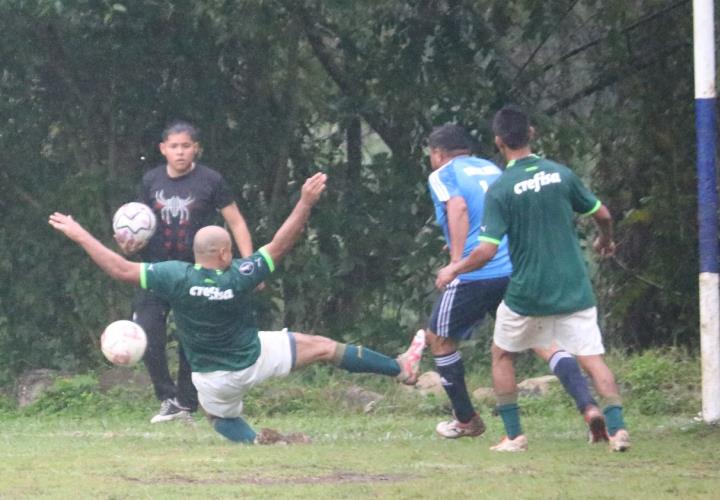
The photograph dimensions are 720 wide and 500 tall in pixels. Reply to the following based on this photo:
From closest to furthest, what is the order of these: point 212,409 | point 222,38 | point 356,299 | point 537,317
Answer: point 537,317
point 212,409
point 222,38
point 356,299

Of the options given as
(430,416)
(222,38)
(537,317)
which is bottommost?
(430,416)

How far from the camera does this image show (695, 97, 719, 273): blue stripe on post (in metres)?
9.19

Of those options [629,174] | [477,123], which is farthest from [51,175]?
[629,174]

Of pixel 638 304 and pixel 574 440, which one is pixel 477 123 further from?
pixel 574 440

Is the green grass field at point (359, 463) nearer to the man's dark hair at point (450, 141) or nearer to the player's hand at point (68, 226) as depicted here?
the player's hand at point (68, 226)

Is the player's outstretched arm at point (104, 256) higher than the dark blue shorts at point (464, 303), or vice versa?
the player's outstretched arm at point (104, 256)

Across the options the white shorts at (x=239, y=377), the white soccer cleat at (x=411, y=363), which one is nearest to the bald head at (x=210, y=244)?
the white shorts at (x=239, y=377)

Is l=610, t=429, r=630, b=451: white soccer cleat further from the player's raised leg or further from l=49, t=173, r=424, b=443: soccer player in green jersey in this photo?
l=49, t=173, r=424, b=443: soccer player in green jersey

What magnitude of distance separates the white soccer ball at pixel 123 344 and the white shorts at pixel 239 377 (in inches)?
19.1

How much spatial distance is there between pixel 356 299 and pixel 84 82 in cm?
310

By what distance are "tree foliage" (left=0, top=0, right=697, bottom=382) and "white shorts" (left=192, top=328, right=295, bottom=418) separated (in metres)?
4.44

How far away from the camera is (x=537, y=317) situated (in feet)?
28.1

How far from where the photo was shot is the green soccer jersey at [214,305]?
8.86m

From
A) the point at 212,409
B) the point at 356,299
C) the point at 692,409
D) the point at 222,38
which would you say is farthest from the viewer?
the point at 356,299
